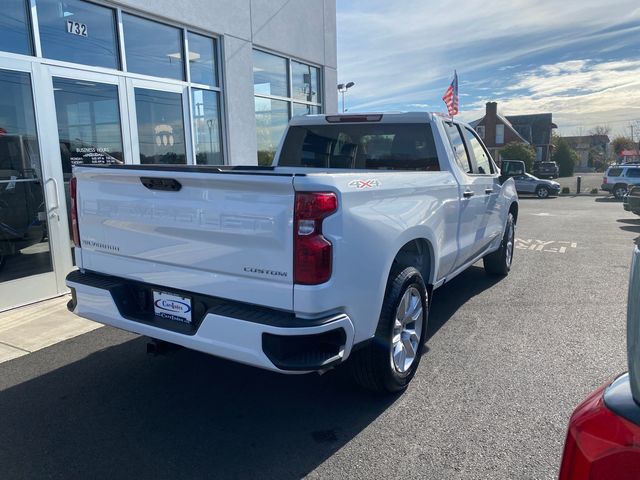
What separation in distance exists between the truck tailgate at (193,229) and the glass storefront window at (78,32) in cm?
337

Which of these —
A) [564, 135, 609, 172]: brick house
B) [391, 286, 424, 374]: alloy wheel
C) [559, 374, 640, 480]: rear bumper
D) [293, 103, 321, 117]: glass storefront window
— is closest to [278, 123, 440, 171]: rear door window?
[391, 286, 424, 374]: alloy wheel

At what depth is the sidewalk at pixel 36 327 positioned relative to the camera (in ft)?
15.0

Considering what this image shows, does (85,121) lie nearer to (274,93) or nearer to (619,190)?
(274,93)

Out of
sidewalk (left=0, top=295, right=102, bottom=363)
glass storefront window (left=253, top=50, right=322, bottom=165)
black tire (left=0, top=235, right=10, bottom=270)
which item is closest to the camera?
sidewalk (left=0, top=295, right=102, bottom=363)

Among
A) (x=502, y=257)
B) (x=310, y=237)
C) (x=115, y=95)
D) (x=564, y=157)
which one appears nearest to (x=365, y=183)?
(x=310, y=237)

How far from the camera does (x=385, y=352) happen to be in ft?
10.9

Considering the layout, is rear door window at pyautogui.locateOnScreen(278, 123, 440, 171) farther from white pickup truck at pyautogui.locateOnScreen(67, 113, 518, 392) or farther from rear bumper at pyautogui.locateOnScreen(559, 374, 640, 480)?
rear bumper at pyautogui.locateOnScreen(559, 374, 640, 480)

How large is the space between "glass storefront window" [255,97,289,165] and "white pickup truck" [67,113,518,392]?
5.89 meters

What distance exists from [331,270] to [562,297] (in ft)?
14.0

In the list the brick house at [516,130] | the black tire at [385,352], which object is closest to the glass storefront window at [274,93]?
the black tire at [385,352]

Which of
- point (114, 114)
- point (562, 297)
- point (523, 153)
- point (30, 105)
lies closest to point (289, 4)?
point (114, 114)

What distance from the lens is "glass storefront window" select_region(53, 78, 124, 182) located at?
20.2 feet

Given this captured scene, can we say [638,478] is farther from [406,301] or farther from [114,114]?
[114,114]

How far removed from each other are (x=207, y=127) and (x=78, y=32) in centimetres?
253
